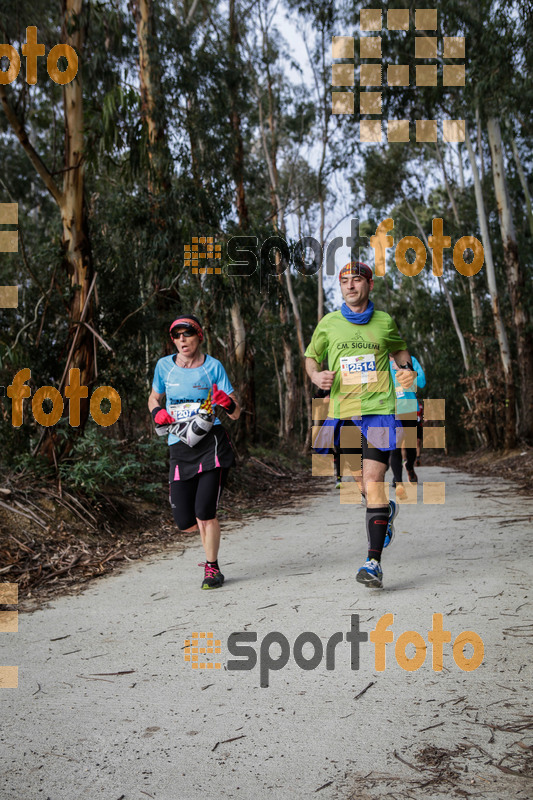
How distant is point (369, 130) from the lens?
73.4 feet

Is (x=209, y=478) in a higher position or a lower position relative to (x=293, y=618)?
higher

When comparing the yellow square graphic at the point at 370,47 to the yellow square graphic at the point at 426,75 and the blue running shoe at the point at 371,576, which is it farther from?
the blue running shoe at the point at 371,576

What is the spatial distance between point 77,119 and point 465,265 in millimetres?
19479

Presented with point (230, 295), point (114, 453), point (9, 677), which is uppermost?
point (230, 295)

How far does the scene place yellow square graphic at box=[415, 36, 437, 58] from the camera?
1619cm

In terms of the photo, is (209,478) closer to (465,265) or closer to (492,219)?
(465,265)

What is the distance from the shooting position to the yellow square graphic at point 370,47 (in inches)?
664

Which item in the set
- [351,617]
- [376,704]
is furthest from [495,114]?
[376,704]

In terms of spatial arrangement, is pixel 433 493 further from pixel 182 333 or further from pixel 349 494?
pixel 182 333

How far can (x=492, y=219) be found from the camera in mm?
29438

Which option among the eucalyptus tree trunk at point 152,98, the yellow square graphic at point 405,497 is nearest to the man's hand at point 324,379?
the yellow square graphic at point 405,497

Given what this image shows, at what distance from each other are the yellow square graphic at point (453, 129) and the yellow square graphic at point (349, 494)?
14974mm

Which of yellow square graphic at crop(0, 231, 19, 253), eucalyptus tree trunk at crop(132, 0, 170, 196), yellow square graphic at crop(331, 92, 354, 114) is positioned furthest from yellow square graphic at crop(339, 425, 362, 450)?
yellow square graphic at crop(331, 92, 354, 114)

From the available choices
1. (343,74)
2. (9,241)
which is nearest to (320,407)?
(9,241)
